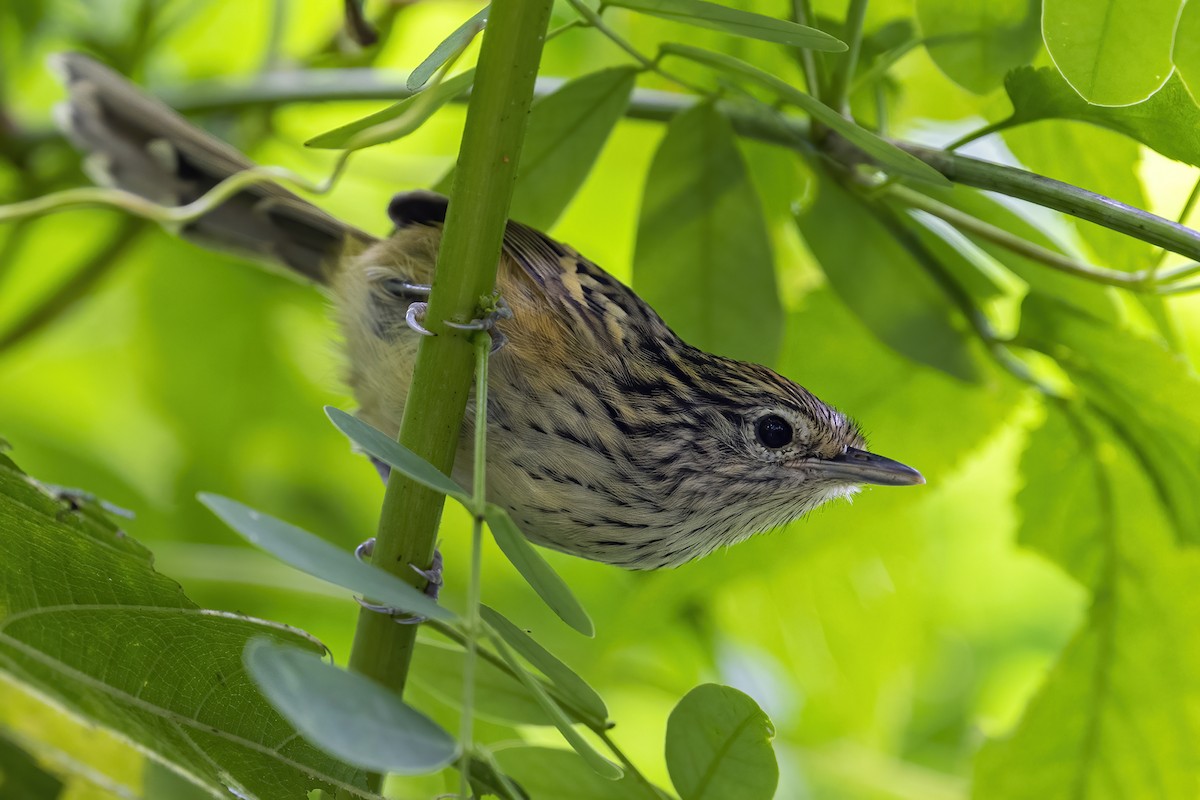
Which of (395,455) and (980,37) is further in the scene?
(980,37)

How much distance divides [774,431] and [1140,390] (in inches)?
27.8

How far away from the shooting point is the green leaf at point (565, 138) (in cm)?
187

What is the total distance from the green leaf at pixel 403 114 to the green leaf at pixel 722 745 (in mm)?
822

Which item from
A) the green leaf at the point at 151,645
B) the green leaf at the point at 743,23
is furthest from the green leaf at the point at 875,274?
the green leaf at the point at 151,645

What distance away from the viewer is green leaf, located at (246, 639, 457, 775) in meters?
1.05

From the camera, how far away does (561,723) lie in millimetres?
1253

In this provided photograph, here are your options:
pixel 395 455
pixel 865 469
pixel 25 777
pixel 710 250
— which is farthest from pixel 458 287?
pixel 865 469

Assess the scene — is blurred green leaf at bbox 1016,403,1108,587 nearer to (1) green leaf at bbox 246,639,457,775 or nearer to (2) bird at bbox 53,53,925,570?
(2) bird at bbox 53,53,925,570

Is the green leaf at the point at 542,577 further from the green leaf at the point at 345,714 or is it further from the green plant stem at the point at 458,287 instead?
the green leaf at the point at 345,714

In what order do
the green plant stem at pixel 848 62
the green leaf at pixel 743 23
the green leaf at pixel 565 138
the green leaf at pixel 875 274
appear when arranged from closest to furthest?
the green leaf at pixel 743 23 → the green plant stem at pixel 848 62 → the green leaf at pixel 565 138 → the green leaf at pixel 875 274

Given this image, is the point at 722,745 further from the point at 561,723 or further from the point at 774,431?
the point at 774,431

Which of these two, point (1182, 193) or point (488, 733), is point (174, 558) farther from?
point (1182, 193)

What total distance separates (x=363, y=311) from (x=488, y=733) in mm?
974

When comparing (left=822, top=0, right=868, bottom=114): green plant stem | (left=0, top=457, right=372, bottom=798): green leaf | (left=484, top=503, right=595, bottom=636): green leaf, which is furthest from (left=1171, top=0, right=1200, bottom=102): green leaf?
(left=0, top=457, right=372, bottom=798): green leaf
